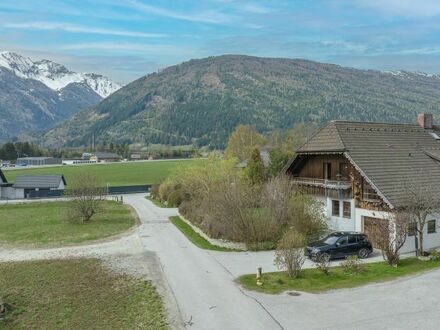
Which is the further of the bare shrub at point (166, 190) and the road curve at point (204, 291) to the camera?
the bare shrub at point (166, 190)

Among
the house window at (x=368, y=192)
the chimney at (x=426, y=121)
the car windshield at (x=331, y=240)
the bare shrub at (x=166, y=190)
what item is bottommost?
the car windshield at (x=331, y=240)

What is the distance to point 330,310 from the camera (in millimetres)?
18562

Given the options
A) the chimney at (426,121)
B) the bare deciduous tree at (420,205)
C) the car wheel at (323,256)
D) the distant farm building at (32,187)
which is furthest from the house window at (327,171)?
the distant farm building at (32,187)

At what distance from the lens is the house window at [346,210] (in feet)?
116

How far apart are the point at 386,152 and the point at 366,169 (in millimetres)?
3927

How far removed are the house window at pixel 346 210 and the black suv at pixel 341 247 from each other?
21.7ft

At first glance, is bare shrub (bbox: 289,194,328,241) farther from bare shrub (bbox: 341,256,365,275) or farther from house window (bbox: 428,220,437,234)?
bare shrub (bbox: 341,256,365,275)

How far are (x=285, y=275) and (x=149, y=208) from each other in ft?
121

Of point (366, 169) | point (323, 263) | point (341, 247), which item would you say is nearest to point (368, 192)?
point (366, 169)

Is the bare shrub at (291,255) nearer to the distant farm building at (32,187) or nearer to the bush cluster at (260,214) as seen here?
the bush cluster at (260,214)

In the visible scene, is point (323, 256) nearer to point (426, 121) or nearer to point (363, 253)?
point (363, 253)

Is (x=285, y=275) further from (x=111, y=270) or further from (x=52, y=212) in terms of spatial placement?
(x=52, y=212)

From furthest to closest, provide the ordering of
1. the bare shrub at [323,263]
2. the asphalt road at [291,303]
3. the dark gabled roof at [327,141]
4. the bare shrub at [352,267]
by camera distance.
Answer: the dark gabled roof at [327,141] → the bare shrub at [352,267] → the bare shrub at [323,263] → the asphalt road at [291,303]

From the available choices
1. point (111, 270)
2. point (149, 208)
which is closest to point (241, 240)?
point (111, 270)
